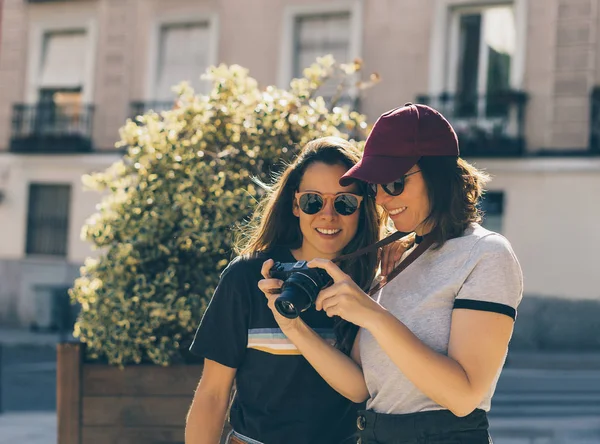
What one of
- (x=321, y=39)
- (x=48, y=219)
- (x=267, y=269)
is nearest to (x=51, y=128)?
(x=48, y=219)

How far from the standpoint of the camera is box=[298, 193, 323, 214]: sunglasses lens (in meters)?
2.52

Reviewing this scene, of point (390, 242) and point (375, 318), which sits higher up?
point (390, 242)

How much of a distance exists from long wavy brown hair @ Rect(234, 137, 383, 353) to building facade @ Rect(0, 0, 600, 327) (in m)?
11.4

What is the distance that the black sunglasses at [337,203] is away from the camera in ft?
8.25

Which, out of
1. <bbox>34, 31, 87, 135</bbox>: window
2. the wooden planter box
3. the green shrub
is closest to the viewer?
the wooden planter box

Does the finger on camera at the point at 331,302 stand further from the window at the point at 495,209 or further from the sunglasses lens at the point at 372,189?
the window at the point at 495,209

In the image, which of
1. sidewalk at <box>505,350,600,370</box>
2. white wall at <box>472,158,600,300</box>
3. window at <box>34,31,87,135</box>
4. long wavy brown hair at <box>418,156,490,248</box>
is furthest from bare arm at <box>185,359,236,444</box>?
window at <box>34,31,87,135</box>

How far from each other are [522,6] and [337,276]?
529 inches

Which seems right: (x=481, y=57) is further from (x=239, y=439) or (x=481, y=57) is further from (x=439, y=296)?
(x=439, y=296)

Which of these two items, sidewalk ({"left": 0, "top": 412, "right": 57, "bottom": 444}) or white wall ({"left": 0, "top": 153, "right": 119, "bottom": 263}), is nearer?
sidewalk ({"left": 0, "top": 412, "right": 57, "bottom": 444})

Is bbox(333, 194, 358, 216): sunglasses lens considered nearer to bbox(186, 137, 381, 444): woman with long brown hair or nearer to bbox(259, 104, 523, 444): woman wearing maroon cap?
bbox(186, 137, 381, 444): woman with long brown hair

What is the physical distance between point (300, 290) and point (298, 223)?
673 millimetres

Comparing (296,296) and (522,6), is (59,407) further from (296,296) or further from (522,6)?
(522,6)

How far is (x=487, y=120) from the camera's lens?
583 inches
